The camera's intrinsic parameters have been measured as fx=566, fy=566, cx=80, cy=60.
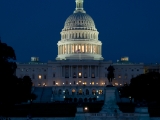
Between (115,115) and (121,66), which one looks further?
(121,66)

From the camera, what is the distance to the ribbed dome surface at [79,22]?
193 m

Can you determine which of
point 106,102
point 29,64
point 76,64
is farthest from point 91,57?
point 106,102

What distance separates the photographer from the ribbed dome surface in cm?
19275

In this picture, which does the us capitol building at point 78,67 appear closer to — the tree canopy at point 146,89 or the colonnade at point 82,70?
the colonnade at point 82,70

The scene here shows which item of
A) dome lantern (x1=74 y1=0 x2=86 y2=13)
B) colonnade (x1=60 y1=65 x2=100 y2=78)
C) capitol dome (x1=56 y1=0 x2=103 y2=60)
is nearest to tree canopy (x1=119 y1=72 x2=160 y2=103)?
colonnade (x1=60 y1=65 x2=100 y2=78)

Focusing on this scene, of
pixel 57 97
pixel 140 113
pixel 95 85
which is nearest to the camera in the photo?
pixel 140 113

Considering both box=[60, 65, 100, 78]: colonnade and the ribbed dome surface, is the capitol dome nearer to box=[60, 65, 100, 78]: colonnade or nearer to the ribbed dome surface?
the ribbed dome surface

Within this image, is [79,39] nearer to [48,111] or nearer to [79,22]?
[79,22]

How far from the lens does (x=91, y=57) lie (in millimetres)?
186750

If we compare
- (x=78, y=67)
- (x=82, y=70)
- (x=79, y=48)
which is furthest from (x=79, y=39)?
(x=82, y=70)

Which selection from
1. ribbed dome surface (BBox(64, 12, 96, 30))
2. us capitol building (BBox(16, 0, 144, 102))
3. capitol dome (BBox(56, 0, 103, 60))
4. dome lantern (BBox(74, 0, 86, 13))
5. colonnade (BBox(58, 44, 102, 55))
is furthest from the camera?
dome lantern (BBox(74, 0, 86, 13))

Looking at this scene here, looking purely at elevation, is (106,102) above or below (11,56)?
below

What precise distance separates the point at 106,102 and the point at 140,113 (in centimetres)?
1097

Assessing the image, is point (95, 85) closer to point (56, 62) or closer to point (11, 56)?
point (56, 62)
